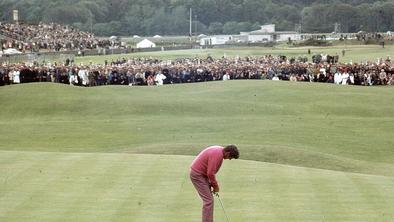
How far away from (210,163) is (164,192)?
4871 mm

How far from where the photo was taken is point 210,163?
15.9 metres

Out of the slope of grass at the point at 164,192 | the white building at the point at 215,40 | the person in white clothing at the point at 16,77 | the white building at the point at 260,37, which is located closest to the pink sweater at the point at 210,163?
the slope of grass at the point at 164,192

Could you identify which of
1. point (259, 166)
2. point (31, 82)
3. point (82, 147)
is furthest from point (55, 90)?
point (259, 166)

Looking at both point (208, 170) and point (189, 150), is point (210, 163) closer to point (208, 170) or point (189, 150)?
point (208, 170)

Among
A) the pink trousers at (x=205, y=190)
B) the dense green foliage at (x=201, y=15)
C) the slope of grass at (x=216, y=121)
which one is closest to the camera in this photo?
the pink trousers at (x=205, y=190)

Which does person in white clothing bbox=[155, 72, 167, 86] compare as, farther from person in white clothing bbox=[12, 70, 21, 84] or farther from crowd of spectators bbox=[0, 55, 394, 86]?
person in white clothing bbox=[12, 70, 21, 84]

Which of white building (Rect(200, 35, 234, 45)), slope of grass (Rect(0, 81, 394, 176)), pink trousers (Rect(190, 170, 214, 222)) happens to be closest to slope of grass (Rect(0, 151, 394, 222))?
pink trousers (Rect(190, 170, 214, 222))

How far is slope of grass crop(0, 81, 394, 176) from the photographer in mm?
32562

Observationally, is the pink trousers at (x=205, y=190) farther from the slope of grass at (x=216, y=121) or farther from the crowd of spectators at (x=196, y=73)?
the crowd of spectators at (x=196, y=73)

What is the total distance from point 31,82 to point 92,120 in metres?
14.6

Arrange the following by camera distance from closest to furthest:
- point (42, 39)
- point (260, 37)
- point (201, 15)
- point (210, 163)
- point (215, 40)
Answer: point (210, 163), point (42, 39), point (215, 40), point (260, 37), point (201, 15)

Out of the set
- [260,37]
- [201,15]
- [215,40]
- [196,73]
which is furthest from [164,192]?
[201,15]

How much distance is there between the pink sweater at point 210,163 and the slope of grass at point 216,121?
13.0m

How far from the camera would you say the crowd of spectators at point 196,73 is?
59.1 meters
